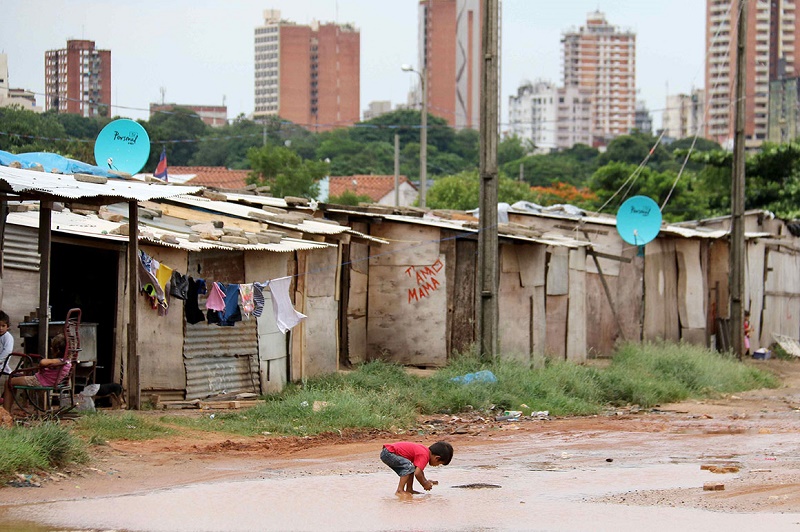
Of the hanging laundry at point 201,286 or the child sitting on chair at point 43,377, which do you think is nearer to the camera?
the child sitting on chair at point 43,377

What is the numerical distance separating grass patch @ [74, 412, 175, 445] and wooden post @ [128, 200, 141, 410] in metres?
0.65

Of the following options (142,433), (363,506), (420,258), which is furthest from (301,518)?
(420,258)

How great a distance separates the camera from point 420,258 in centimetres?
1850

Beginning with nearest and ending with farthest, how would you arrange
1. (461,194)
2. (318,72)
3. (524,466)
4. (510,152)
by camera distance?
(524,466) → (461,194) → (510,152) → (318,72)

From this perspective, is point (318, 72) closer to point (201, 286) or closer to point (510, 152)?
point (510, 152)

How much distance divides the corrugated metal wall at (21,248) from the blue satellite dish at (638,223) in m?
11.6

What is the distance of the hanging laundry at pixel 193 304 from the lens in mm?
13398

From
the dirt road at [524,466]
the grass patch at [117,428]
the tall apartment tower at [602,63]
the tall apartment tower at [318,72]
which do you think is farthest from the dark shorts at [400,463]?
the tall apartment tower at [602,63]

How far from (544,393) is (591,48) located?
606ft

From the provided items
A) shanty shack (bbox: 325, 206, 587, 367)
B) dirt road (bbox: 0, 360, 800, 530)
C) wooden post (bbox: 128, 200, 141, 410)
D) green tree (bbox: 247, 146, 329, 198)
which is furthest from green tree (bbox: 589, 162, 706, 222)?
wooden post (bbox: 128, 200, 141, 410)

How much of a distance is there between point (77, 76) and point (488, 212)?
893 cm

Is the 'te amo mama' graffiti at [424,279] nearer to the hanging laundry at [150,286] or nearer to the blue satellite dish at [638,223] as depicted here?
the blue satellite dish at [638,223]

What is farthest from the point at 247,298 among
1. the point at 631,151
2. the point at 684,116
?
the point at 684,116

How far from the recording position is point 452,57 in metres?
143
